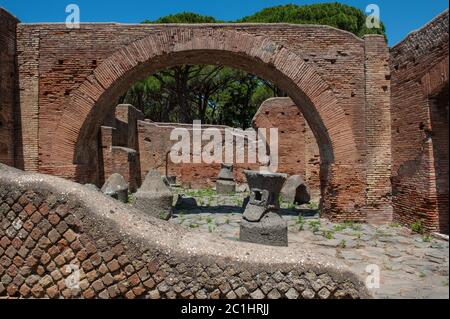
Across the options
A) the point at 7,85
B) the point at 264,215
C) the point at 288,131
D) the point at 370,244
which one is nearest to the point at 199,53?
the point at 7,85

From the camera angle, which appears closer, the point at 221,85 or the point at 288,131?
the point at 288,131

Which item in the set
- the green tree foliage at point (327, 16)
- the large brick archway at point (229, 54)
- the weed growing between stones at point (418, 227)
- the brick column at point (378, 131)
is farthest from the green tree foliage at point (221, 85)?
the weed growing between stones at point (418, 227)

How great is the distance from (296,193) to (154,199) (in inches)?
192

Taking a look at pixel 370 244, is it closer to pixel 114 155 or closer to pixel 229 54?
pixel 229 54

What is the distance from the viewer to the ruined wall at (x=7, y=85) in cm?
767

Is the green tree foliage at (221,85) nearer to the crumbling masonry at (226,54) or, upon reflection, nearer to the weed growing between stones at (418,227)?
the crumbling masonry at (226,54)

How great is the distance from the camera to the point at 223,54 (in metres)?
8.30

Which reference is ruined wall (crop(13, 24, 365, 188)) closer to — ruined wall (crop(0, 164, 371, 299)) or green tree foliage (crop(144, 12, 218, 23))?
ruined wall (crop(0, 164, 371, 299))

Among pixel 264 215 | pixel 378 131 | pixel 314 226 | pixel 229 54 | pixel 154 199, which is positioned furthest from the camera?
pixel 229 54

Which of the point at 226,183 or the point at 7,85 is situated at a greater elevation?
the point at 7,85

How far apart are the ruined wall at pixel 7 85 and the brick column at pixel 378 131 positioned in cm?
762
